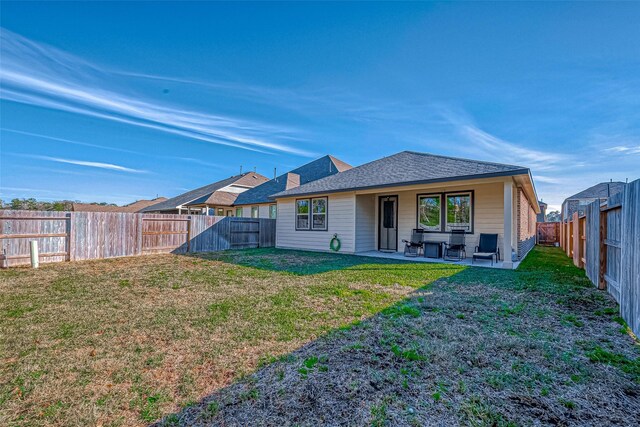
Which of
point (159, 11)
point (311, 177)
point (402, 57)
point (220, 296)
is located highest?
point (159, 11)

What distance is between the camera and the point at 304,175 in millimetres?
22625

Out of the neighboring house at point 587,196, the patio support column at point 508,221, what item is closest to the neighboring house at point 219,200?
the patio support column at point 508,221

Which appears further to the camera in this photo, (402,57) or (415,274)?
(402,57)

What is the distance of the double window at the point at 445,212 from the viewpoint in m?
10.0

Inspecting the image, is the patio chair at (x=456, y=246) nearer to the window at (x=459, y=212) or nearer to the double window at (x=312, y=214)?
the window at (x=459, y=212)

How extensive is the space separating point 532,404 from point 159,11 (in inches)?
465

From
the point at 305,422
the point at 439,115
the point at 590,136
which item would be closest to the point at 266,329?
the point at 305,422

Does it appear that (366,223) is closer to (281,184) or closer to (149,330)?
(149,330)

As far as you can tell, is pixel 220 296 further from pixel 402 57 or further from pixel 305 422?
pixel 402 57

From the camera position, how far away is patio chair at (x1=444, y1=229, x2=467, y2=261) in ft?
30.9

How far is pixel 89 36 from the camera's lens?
903 centimetres

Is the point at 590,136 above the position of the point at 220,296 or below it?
above

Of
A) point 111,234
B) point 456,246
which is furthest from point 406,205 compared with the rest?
point 111,234

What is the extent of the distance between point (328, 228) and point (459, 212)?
16.8 feet
